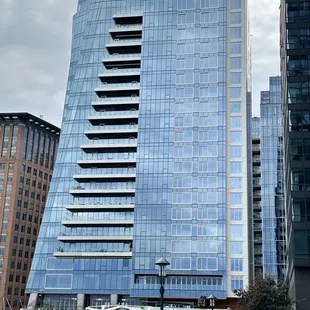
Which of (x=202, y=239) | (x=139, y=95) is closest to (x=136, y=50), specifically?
(x=139, y=95)

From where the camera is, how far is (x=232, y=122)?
4946 inches

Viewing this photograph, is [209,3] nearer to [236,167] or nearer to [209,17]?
[209,17]

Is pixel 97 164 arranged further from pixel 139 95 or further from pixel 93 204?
pixel 139 95

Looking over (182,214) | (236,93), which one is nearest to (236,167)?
(182,214)

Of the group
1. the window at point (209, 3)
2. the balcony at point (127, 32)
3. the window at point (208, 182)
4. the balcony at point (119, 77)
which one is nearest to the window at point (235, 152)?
the window at point (208, 182)

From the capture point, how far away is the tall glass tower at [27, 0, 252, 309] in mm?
119000

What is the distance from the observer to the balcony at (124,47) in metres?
136

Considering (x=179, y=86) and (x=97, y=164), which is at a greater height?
(x=179, y=86)

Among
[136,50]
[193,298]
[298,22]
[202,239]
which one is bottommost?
[193,298]

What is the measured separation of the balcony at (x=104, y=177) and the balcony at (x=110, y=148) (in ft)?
18.8

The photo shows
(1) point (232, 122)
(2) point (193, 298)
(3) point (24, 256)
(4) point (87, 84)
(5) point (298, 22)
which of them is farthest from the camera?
(3) point (24, 256)

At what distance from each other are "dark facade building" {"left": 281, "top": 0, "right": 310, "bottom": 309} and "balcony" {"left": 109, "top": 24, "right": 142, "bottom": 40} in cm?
5952

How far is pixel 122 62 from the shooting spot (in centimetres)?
13575

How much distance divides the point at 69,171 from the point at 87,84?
19.6m
